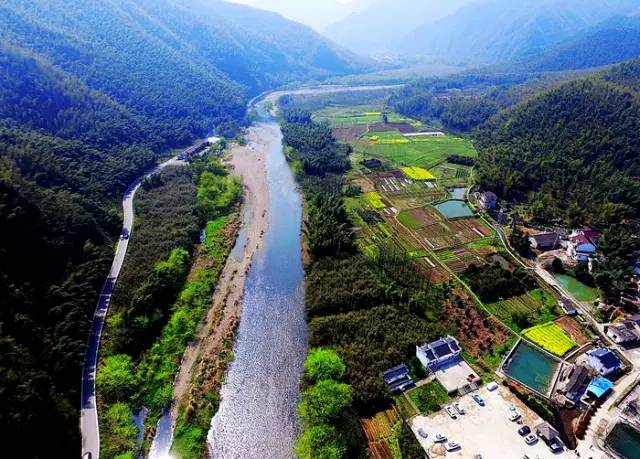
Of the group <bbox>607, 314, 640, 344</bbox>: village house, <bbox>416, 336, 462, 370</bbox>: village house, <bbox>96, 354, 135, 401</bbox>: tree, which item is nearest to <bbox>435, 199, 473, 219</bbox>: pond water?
<bbox>607, 314, 640, 344</bbox>: village house

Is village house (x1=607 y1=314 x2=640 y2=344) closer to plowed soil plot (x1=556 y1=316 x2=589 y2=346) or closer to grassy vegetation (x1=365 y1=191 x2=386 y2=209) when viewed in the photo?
plowed soil plot (x1=556 y1=316 x2=589 y2=346)

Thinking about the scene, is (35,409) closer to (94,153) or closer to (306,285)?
(306,285)

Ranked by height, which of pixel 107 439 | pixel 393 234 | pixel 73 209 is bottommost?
pixel 107 439

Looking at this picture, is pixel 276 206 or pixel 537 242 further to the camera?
pixel 276 206

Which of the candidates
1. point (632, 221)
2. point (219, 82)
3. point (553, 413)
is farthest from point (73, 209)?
point (219, 82)

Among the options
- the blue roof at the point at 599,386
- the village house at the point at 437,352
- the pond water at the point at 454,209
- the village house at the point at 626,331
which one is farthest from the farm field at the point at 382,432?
the pond water at the point at 454,209

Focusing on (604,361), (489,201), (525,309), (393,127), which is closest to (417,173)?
(489,201)
